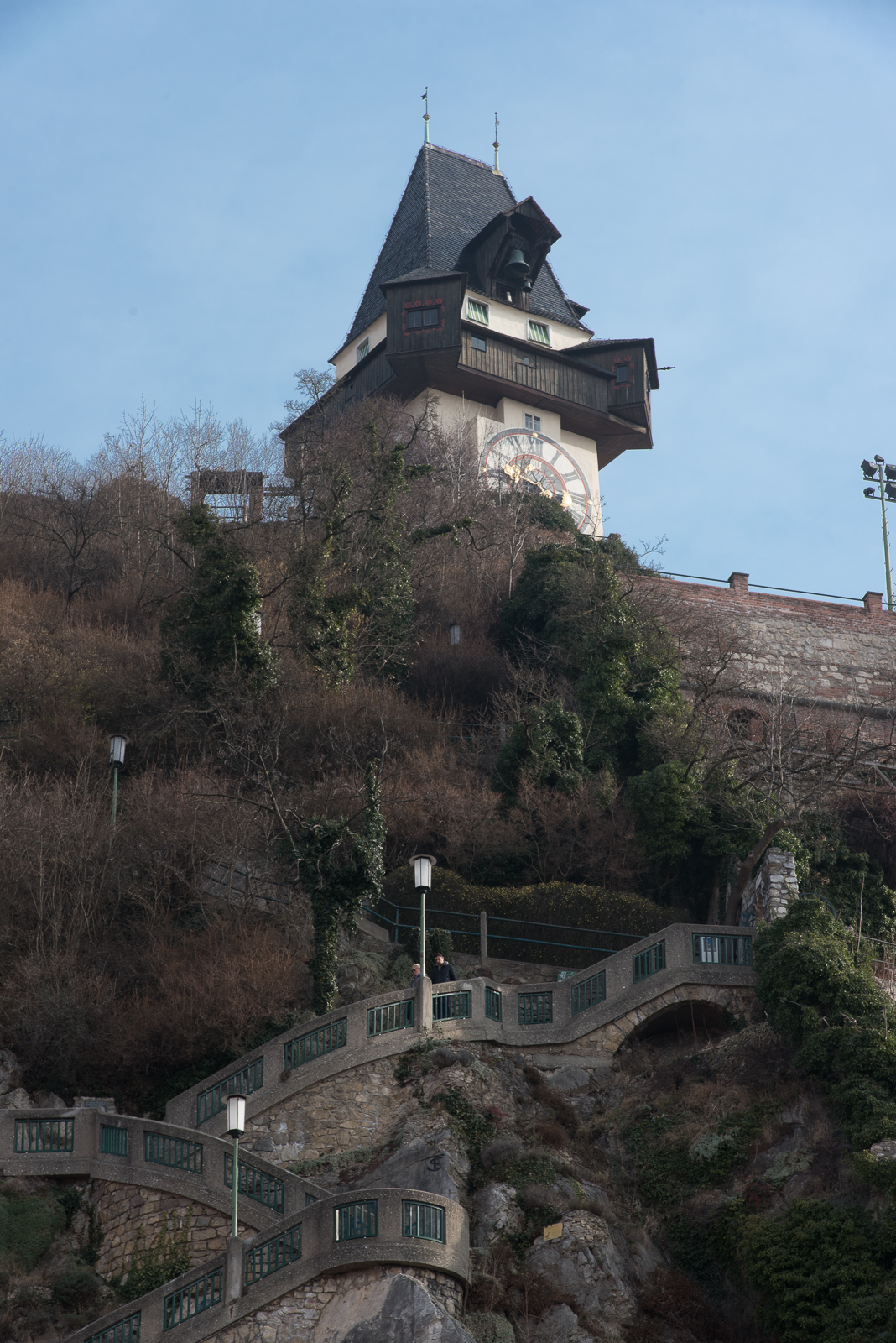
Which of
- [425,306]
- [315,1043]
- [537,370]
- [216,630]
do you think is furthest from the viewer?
[537,370]

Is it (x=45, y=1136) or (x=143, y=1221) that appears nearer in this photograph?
(x=143, y=1221)

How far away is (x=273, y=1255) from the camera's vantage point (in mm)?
18250

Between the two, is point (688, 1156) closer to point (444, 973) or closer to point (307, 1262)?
point (444, 973)

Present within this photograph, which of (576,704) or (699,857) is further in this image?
(576,704)

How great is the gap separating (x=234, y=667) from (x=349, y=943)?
7.83 m

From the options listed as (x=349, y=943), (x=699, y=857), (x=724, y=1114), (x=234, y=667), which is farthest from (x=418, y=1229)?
(x=234, y=667)

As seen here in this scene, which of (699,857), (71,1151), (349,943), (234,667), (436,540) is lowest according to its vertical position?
(71,1151)

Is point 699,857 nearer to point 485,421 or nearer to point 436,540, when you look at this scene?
point 436,540

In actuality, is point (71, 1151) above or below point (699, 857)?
below

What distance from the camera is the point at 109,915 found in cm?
2673

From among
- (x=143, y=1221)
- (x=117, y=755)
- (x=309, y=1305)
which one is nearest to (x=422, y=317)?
(x=117, y=755)

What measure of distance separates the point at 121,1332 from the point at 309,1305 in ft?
7.31

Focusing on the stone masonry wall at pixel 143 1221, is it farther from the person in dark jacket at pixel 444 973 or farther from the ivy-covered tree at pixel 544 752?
the ivy-covered tree at pixel 544 752

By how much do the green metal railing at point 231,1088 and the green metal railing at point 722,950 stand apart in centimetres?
732
